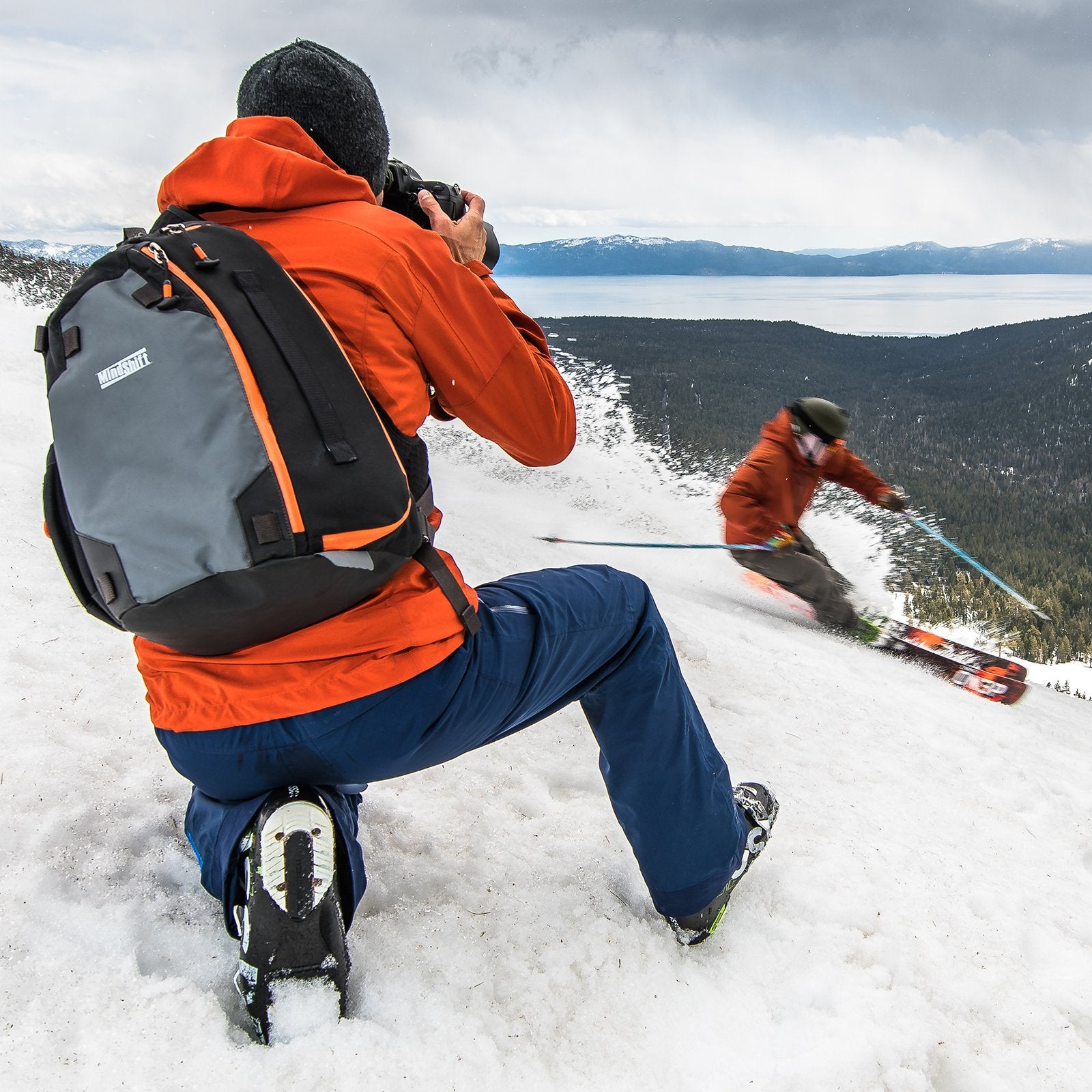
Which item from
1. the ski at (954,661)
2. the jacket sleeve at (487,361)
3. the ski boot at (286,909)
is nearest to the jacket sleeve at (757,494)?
the ski at (954,661)

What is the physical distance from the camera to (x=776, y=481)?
7.25 meters

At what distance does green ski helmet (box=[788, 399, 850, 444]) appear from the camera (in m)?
6.98

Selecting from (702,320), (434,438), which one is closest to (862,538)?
(434,438)

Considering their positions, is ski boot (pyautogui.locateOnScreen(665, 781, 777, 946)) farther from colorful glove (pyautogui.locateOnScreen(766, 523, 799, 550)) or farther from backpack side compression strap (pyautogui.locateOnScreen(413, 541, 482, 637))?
colorful glove (pyautogui.locateOnScreen(766, 523, 799, 550))

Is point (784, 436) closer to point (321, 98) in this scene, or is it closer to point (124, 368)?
point (321, 98)

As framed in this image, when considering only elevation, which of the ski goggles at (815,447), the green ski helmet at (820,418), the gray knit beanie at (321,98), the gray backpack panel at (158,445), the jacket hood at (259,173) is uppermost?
the gray knit beanie at (321,98)

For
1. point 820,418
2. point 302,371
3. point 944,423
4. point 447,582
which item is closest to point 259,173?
point 302,371

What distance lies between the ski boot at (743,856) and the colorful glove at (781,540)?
17.3 feet

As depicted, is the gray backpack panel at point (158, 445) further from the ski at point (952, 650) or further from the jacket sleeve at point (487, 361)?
the ski at point (952, 650)

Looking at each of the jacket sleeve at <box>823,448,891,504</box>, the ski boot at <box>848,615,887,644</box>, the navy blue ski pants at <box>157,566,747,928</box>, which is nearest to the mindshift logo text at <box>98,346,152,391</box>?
the navy blue ski pants at <box>157,566,747,928</box>

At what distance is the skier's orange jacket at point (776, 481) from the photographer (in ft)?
23.7

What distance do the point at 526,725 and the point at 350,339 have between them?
3.40 ft

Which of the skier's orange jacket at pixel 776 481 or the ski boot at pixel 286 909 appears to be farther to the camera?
the skier's orange jacket at pixel 776 481

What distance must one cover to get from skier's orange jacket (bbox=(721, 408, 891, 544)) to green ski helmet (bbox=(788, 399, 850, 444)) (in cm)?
11
